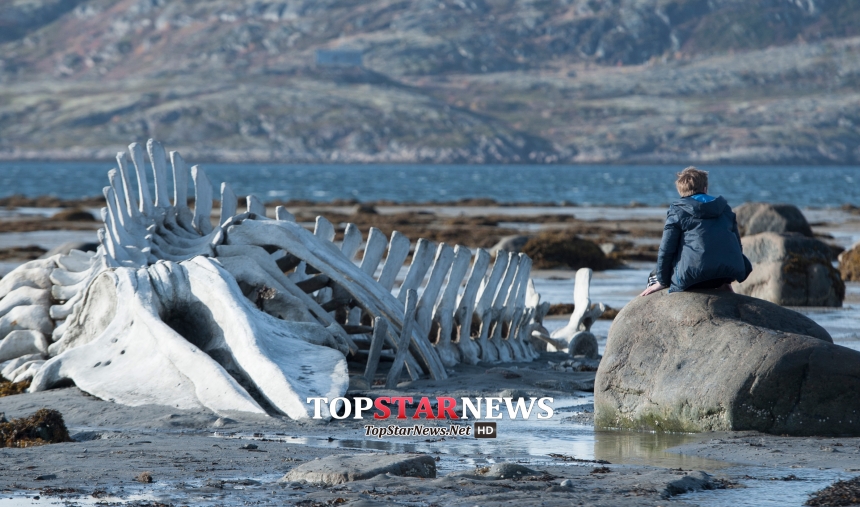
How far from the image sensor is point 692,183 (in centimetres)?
739

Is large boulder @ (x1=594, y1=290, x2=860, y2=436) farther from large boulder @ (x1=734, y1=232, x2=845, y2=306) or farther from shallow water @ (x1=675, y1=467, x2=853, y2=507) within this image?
large boulder @ (x1=734, y1=232, x2=845, y2=306)

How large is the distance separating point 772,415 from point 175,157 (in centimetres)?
551

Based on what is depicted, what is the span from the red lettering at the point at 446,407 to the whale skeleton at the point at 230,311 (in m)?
0.56

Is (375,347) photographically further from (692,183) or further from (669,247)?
(692,183)

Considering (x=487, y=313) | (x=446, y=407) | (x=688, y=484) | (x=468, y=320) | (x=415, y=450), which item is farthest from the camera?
(x=487, y=313)

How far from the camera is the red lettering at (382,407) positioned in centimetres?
743

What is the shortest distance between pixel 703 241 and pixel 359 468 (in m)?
2.98

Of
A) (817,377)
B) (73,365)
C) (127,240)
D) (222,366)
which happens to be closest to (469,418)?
(222,366)

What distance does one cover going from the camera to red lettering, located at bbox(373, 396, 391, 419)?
7.43 m

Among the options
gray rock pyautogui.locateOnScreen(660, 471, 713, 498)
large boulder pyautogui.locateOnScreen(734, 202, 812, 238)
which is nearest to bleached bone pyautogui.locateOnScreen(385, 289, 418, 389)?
gray rock pyautogui.locateOnScreen(660, 471, 713, 498)

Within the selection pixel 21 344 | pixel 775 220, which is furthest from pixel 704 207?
pixel 775 220

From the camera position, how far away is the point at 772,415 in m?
6.79

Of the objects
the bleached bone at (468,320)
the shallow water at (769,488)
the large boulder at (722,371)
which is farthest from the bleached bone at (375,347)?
the shallow water at (769,488)

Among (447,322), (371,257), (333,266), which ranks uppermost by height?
(371,257)
